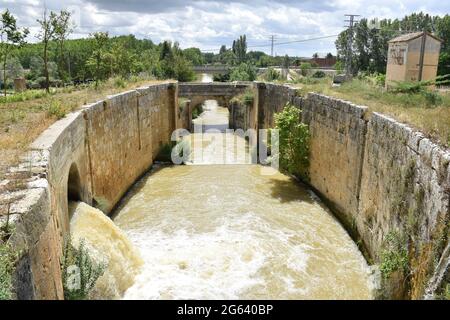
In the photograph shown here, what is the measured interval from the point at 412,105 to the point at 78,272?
8810mm

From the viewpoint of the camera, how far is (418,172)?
6.67 m

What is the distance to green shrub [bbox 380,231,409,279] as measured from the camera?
6.44 metres

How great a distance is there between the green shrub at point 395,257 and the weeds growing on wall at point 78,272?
4723 mm

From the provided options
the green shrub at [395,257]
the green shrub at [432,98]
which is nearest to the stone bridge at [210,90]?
the green shrub at [432,98]

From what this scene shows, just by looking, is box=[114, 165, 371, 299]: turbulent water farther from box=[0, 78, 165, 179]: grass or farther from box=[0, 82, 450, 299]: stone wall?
box=[0, 78, 165, 179]: grass

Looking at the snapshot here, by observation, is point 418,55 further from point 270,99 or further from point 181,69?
point 181,69

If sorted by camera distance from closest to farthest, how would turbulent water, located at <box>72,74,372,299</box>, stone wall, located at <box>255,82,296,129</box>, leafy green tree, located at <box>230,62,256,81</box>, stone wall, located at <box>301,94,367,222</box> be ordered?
1. turbulent water, located at <box>72,74,372,299</box>
2. stone wall, located at <box>301,94,367,222</box>
3. stone wall, located at <box>255,82,296,129</box>
4. leafy green tree, located at <box>230,62,256,81</box>

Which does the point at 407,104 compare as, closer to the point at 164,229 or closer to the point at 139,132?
the point at 164,229

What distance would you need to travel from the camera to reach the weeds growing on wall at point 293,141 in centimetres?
1438

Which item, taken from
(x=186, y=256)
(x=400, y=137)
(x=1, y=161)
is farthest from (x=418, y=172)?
(x=1, y=161)

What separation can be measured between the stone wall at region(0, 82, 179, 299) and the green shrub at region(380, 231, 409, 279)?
5.02m

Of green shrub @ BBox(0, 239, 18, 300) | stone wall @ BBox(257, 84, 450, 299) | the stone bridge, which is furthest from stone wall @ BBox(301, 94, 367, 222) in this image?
the stone bridge

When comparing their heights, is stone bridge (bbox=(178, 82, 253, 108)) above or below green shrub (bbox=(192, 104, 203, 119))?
above
